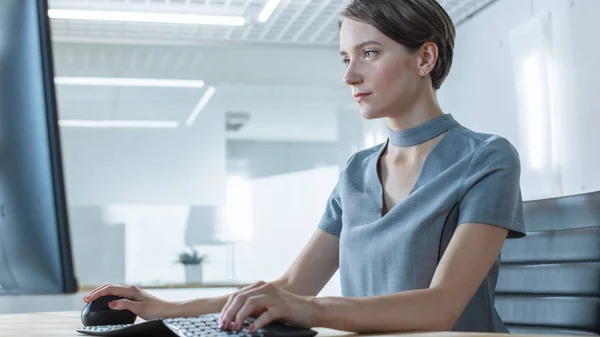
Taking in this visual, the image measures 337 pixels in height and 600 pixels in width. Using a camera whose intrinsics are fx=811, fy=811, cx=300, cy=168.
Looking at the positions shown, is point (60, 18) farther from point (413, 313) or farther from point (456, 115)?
point (413, 313)

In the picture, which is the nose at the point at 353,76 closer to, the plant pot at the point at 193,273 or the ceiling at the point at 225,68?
the ceiling at the point at 225,68

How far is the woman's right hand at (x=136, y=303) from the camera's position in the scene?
1145 mm

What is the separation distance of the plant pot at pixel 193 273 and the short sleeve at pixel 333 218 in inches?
135

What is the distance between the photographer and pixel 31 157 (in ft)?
3.00

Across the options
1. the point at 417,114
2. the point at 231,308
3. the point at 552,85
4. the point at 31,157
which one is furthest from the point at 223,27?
the point at 231,308

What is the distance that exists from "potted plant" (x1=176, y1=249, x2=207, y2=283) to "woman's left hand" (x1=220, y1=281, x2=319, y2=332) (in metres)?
4.02

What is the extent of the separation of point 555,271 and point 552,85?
7.63ft

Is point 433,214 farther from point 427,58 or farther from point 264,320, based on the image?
point 264,320

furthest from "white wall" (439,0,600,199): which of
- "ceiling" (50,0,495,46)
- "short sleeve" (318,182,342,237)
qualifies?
"short sleeve" (318,182,342,237)

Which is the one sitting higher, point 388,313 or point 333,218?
point 333,218

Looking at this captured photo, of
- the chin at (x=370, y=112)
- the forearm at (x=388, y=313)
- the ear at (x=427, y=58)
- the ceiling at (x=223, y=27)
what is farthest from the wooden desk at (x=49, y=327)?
the ceiling at (x=223, y=27)

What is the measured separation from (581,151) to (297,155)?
2047 millimetres

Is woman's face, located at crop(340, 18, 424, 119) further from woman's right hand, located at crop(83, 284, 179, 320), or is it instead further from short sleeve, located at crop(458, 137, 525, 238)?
woman's right hand, located at crop(83, 284, 179, 320)

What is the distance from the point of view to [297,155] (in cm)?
510
